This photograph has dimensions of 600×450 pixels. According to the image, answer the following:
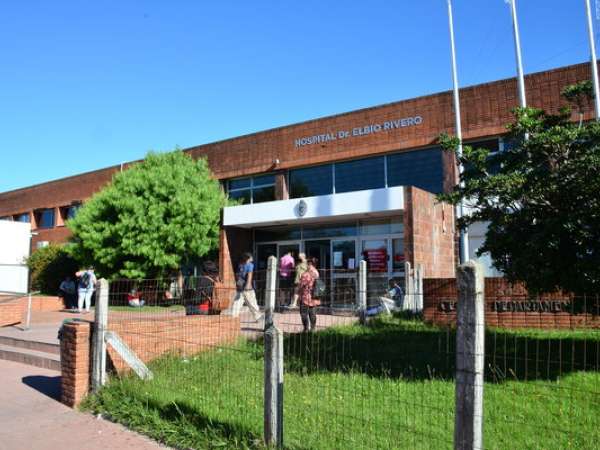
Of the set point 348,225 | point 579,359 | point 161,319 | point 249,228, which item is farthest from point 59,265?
Answer: point 579,359

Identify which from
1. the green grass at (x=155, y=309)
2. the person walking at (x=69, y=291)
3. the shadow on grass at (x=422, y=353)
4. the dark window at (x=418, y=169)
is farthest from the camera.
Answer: the person walking at (x=69, y=291)

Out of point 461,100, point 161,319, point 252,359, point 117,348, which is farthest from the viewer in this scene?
point 461,100

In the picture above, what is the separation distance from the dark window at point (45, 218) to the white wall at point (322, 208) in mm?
19731

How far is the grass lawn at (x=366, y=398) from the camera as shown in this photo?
469cm

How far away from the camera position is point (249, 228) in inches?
811

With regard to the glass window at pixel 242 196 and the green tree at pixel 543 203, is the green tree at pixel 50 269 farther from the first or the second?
the green tree at pixel 543 203

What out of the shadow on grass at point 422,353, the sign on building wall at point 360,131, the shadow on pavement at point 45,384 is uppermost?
the sign on building wall at point 360,131

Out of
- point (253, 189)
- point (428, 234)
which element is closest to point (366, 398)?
point (428, 234)

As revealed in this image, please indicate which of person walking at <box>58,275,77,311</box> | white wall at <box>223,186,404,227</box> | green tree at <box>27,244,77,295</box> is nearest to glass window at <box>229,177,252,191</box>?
white wall at <box>223,186,404,227</box>

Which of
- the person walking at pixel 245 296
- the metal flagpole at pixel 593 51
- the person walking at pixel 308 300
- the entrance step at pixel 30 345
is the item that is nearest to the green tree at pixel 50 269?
the entrance step at pixel 30 345

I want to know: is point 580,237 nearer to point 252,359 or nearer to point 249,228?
point 252,359

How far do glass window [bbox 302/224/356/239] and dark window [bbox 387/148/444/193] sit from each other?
2.14 meters

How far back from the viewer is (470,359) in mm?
3131

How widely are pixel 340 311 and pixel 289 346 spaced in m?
1.98
